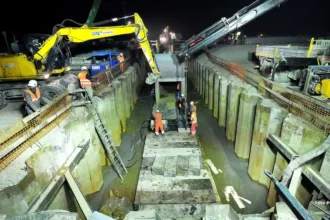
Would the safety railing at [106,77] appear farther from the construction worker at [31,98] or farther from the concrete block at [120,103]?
the construction worker at [31,98]

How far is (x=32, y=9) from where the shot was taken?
116 ft

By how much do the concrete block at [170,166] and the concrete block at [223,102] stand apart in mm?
5551

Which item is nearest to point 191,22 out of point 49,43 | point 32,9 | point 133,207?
point 32,9

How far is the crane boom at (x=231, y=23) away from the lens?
1138 cm

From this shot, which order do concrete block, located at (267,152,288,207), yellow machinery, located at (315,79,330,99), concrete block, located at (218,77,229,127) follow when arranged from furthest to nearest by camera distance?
concrete block, located at (218,77,229,127), concrete block, located at (267,152,288,207), yellow machinery, located at (315,79,330,99)

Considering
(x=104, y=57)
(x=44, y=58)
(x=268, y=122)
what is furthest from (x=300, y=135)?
(x=104, y=57)

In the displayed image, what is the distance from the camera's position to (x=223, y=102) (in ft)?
41.5

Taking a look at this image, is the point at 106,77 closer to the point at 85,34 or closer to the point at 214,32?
the point at 85,34

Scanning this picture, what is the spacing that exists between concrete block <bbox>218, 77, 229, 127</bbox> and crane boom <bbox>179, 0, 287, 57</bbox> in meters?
3.14

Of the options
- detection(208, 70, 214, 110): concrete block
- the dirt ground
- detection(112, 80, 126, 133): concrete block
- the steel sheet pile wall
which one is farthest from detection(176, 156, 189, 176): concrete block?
detection(208, 70, 214, 110): concrete block

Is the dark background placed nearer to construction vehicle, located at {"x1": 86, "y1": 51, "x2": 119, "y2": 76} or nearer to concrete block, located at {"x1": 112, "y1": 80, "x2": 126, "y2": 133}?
construction vehicle, located at {"x1": 86, "y1": 51, "x2": 119, "y2": 76}

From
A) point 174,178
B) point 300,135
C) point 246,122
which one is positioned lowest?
point 174,178

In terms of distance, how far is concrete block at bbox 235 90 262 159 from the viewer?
8898 mm

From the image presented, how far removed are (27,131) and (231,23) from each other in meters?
12.2
